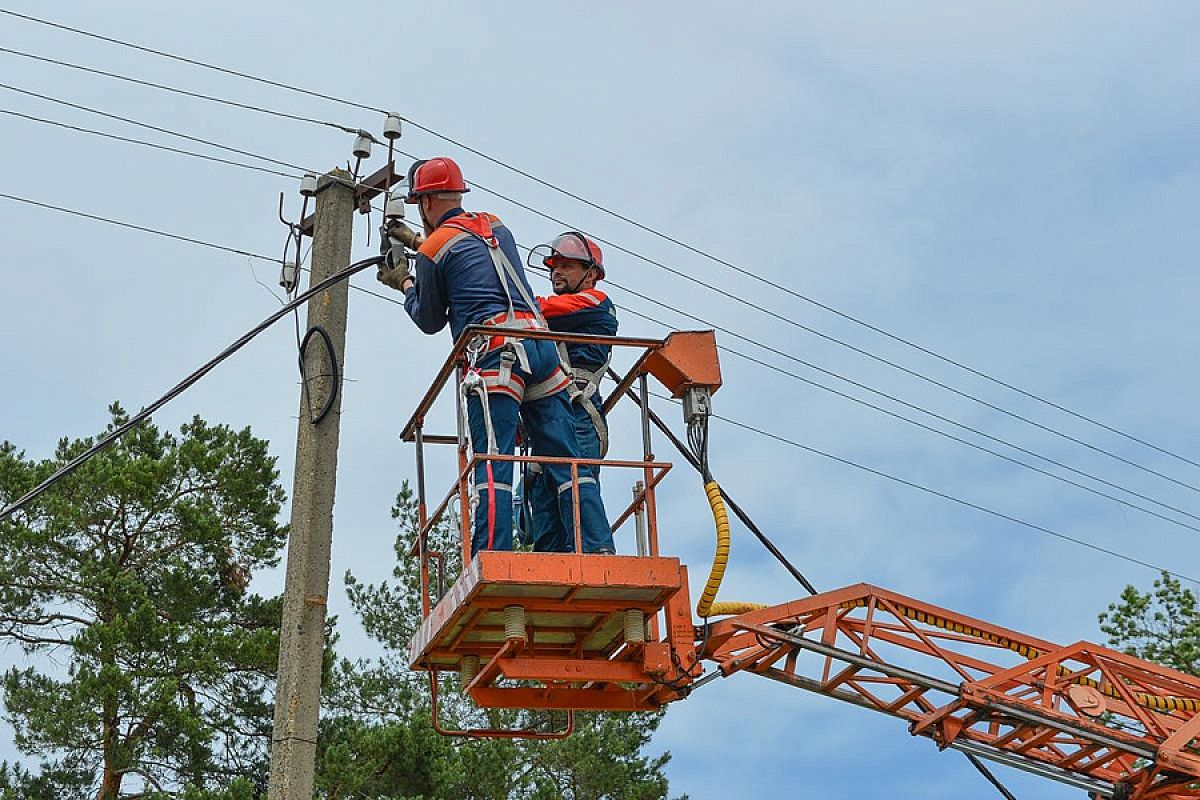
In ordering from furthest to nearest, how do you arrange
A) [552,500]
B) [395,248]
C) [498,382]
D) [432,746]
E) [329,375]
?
1. [432,746]
2. [395,248]
3. [329,375]
4. [552,500]
5. [498,382]

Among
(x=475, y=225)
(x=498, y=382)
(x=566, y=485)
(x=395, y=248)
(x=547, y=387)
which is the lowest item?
(x=566, y=485)

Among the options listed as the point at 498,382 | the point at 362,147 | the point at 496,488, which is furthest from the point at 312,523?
the point at 362,147

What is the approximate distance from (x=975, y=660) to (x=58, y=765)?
48.6 ft

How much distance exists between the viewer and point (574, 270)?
1048 cm

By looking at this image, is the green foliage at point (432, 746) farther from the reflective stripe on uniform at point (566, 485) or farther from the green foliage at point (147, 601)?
the reflective stripe on uniform at point (566, 485)

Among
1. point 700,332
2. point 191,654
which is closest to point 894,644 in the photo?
point 700,332

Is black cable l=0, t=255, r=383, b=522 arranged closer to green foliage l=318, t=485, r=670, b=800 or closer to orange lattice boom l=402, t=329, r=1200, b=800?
orange lattice boom l=402, t=329, r=1200, b=800

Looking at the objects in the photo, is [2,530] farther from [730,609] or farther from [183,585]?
[730,609]

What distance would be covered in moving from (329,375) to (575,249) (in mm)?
1789

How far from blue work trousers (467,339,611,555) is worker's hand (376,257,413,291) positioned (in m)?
1.74

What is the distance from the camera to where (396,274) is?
11211mm

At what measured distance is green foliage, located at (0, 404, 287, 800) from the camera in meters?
21.4

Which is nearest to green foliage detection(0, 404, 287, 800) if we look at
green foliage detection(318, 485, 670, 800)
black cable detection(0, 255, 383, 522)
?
green foliage detection(318, 485, 670, 800)

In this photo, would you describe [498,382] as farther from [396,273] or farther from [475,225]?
[396,273]
